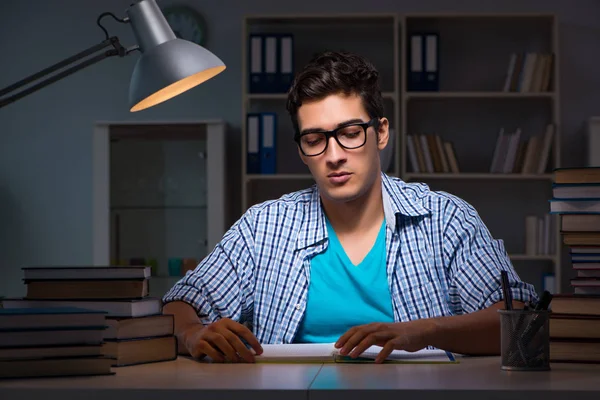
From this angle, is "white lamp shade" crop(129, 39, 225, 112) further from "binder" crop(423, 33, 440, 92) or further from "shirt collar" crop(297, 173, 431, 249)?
"binder" crop(423, 33, 440, 92)

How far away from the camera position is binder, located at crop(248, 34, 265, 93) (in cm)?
443

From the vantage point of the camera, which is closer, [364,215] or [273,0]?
[364,215]

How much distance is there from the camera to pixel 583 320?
1390mm

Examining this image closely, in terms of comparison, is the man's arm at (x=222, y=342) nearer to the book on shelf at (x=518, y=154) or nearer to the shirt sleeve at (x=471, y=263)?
the shirt sleeve at (x=471, y=263)

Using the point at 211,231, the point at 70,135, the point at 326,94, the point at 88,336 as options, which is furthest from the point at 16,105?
the point at 88,336

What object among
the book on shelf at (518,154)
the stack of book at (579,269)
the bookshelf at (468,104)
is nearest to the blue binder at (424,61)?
the bookshelf at (468,104)

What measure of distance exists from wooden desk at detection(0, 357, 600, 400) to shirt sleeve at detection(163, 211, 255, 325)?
53 centimetres

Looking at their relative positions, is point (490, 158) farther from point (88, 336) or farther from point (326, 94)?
point (88, 336)

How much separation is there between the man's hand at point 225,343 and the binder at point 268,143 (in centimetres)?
295

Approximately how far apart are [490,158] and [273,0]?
4.91 feet

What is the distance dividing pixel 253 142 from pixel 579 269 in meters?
3.11

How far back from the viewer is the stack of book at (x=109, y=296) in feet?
4.72

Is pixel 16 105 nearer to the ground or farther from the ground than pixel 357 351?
farther from the ground

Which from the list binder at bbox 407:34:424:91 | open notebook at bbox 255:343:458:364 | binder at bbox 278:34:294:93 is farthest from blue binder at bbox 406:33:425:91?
open notebook at bbox 255:343:458:364
